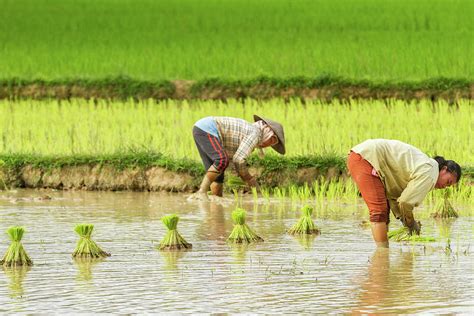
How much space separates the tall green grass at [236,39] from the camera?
53.7ft

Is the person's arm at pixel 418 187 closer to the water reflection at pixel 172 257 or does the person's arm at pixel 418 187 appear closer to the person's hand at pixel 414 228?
the person's hand at pixel 414 228

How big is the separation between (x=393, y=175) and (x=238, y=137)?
280 centimetres

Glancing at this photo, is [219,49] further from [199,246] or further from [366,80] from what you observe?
[199,246]

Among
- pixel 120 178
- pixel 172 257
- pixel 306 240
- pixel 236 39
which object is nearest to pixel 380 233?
pixel 306 240

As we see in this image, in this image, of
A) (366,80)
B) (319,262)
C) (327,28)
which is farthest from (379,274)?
(327,28)

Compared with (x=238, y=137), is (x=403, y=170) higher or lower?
lower

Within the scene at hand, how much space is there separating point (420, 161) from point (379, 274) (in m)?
1.16

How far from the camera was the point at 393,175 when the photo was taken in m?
7.29

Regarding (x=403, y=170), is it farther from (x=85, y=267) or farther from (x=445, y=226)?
(x=85, y=267)

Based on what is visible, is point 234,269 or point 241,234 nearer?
point 234,269

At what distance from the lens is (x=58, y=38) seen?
19969 millimetres

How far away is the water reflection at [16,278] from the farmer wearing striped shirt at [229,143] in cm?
344

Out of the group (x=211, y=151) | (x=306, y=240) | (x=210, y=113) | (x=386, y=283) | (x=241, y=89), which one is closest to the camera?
(x=386, y=283)

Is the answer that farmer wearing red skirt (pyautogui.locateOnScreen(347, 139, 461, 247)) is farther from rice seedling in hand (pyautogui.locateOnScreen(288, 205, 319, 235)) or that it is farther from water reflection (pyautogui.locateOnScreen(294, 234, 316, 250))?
rice seedling in hand (pyautogui.locateOnScreen(288, 205, 319, 235))
